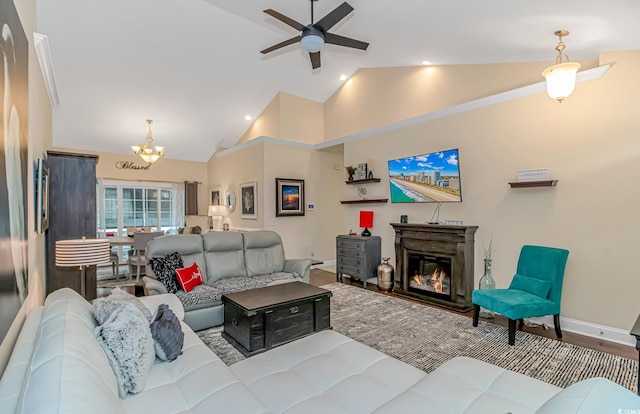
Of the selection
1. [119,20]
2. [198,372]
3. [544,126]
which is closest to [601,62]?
[544,126]

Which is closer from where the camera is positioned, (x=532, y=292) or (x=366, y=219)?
(x=532, y=292)

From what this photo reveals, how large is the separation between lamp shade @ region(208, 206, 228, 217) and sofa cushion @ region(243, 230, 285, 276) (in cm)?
364

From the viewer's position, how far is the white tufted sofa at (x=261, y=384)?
875mm


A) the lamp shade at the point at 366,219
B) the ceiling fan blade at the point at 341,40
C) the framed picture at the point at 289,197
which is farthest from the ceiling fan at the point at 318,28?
the framed picture at the point at 289,197

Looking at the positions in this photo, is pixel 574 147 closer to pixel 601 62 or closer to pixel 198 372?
pixel 601 62

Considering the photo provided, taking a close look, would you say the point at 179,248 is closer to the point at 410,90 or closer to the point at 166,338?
the point at 166,338

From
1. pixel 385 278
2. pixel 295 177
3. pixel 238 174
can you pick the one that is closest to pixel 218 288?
pixel 385 278

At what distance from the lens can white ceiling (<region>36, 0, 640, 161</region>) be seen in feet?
9.61

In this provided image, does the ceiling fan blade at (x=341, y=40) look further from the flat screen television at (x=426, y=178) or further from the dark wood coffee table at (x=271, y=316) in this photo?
the dark wood coffee table at (x=271, y=316)

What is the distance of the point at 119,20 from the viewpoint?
424 cm

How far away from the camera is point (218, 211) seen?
7777 millimetres

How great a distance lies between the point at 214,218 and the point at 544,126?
7.35m

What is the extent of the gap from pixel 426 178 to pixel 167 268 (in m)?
3.80

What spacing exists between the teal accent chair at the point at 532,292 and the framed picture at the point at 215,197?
6.76 metres
